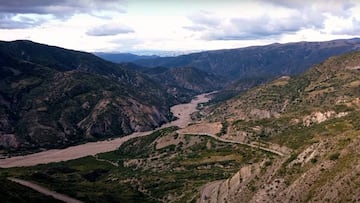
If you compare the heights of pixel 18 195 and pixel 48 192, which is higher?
pixel 18 195

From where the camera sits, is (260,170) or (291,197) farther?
(260,170)

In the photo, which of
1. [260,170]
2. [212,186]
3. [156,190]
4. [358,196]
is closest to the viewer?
[358,196]

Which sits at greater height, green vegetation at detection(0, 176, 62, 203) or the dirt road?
green vegetation at detection(0, 176, 62, 203)

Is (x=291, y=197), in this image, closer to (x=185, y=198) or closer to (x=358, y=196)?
(x=358, y=196)

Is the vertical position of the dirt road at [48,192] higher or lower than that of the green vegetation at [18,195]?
lower

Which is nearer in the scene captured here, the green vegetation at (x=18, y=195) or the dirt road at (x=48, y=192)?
the green vegetation at (x=18, y=195)

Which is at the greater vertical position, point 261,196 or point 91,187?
point 261,196

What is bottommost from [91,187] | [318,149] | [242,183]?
[91,187]

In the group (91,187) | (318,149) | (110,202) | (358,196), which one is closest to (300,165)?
(318,149)

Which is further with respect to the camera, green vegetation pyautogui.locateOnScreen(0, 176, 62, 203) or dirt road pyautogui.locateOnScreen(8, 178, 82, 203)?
dirt road pyautogui.locateOnScreen(8, 178, 82, 203)

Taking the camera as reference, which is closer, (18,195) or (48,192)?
(18,195)

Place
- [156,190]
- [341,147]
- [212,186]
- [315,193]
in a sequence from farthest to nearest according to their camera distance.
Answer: [156,190], [212,186], [341,147], [315,193]
